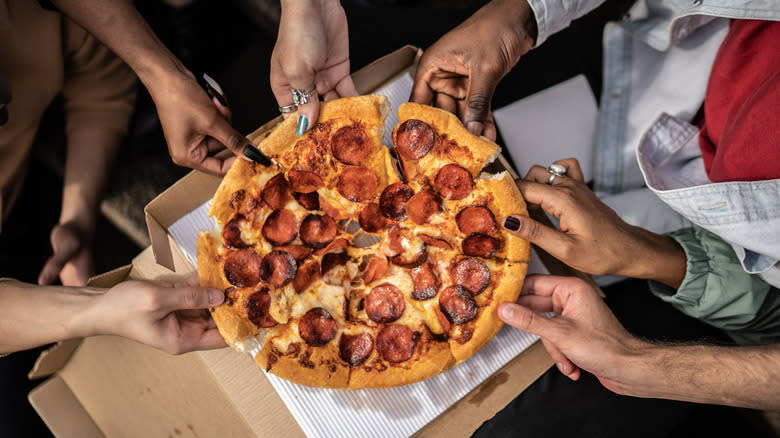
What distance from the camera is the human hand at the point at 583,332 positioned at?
4.13ft

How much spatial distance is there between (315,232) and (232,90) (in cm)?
110

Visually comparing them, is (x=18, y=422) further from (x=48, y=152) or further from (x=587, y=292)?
(x=587, y=292)

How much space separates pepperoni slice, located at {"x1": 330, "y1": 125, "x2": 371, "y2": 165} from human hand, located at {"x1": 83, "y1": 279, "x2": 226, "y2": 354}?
591 millimetres

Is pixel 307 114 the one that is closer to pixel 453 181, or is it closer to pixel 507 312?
pixel 453 181

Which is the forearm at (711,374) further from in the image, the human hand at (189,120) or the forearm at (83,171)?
the forearm at (83,171)

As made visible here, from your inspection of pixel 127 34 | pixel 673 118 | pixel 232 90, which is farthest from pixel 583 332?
pixel 232 90

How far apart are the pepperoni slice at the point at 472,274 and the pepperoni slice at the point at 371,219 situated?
293 mm

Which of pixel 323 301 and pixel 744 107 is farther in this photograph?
pixel 323 301

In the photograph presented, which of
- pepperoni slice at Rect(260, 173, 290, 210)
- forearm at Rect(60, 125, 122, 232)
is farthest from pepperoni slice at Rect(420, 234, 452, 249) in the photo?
forearm at Rect(60, 125, 122, 232)

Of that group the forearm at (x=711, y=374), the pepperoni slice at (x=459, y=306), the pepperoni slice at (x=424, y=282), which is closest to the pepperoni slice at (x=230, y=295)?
the pepperoni slice at (x=424, y=282)

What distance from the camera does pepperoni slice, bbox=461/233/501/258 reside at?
1431 mm

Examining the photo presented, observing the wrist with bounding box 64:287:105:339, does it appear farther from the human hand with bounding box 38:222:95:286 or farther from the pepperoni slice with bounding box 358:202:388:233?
the pepperoni slice with bounding box 358:202:388:233

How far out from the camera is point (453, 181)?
148 centimetres

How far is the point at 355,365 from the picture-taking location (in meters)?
1.44
